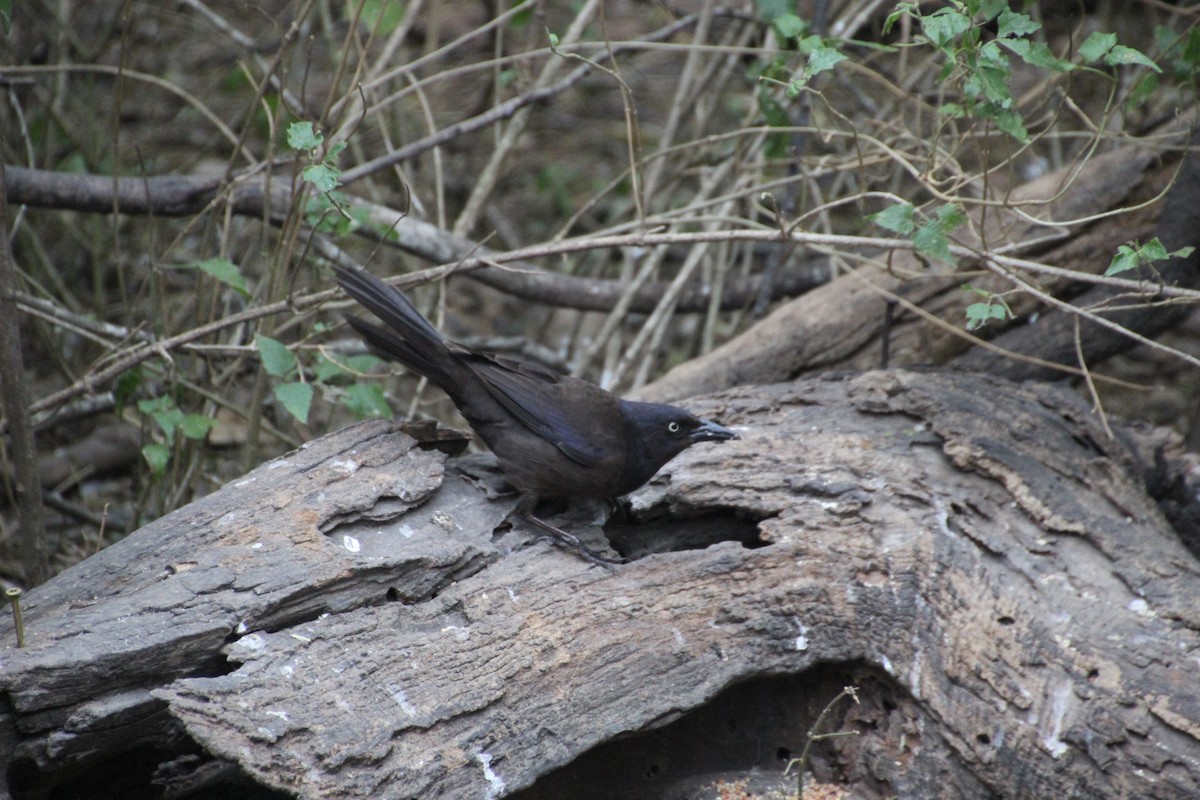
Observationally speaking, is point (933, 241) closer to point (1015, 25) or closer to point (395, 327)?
point (1015, 25)

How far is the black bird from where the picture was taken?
3.76 meters

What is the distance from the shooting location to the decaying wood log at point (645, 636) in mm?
2732

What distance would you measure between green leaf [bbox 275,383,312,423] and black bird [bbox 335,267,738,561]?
0.96 ft

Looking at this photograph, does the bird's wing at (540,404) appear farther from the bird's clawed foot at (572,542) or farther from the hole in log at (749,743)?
the hole in log at (749,743)

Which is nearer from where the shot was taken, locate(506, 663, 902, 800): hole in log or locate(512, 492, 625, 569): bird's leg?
locate(506, 663, 902, 800): hole in log

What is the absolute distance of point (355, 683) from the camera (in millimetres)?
2852

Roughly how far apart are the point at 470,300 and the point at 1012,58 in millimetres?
4262

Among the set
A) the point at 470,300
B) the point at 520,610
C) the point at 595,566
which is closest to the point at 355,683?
the point at 520,610

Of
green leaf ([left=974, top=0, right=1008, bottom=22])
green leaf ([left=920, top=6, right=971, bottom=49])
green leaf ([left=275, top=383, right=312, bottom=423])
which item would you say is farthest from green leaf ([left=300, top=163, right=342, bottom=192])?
green leaf ([left=974, top=0, right=1008, bottom=22])

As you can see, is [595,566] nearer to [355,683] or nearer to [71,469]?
[355,683]

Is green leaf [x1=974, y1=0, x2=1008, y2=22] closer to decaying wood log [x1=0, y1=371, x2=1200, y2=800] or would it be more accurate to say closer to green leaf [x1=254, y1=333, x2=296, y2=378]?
decaying wood log [x1=0, y1=371, x2=1200, y2=800]

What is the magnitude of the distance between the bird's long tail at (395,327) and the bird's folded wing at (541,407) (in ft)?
0.60

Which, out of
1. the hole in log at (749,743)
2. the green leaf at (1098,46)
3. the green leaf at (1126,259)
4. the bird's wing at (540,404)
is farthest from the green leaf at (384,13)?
the hole in log at (749,743)

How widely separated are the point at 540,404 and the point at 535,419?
78 mm
